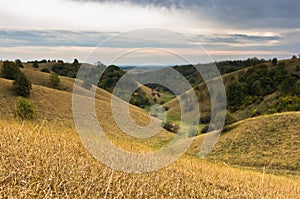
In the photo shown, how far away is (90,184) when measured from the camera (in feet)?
14.0

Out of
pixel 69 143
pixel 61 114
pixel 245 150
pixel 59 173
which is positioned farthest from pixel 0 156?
pixel 61 114

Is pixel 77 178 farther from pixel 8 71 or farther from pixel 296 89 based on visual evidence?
pixel 296 89

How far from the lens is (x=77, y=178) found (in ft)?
14.4

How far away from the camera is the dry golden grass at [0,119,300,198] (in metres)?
3.87

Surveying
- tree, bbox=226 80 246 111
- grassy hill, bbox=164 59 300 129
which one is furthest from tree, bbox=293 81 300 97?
tree, bbox=226 80 246 111

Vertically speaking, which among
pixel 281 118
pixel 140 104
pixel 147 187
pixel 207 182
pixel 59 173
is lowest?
pixel 140 104

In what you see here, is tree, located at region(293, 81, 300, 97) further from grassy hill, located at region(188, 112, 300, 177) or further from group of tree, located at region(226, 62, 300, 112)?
grassy hill, located at region(188, 112, 300, 177)

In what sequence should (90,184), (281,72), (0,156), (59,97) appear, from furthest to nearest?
(281,72)
(59,97)
(0,156)
(90,184)

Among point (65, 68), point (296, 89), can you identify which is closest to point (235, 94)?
point (296, 89)

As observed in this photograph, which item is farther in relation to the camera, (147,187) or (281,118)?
(281,118)

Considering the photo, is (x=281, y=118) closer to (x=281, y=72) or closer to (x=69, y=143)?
(x=69, y=143)

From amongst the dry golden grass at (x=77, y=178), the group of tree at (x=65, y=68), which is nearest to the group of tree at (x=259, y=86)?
the group of tree at (x=65, y=68)

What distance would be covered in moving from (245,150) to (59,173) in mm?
24480

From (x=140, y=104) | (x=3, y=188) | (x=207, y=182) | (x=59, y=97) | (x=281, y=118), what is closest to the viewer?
(x=3, y=188)
